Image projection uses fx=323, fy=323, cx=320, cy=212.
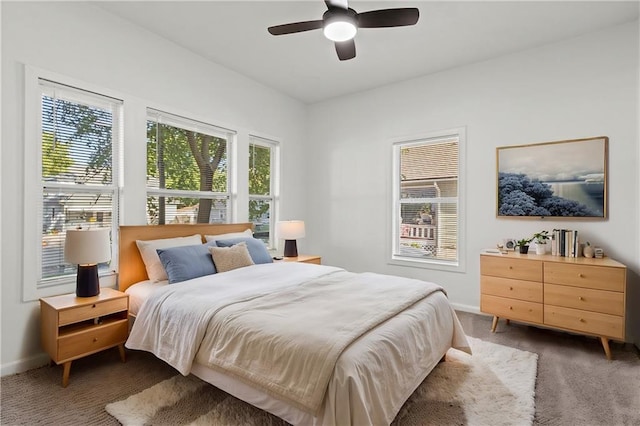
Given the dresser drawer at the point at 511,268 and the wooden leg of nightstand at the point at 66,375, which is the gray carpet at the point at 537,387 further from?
the dresser drawer at the point at 511,268

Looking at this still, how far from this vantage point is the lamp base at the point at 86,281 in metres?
2.50

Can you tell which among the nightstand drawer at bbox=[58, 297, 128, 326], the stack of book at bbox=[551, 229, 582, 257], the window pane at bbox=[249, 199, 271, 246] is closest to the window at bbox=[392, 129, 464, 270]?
the stack of book at bbox=[551, 229, 582, 257]

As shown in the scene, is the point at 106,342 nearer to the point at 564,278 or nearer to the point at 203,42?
the point at 203,42

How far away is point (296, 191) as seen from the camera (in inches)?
203

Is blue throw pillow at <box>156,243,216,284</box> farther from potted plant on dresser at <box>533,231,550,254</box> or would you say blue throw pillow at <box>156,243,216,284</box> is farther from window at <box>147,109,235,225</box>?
potted plant on dresser at <box>533,231,550,254</box>

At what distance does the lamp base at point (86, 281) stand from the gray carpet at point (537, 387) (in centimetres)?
58

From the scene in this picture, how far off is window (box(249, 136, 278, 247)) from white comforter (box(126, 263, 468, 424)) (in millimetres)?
1691

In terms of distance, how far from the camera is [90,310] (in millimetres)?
2406

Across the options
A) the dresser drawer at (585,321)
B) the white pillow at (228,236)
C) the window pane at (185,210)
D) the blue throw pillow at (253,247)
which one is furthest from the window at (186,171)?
the dresser drawer at (585,321)

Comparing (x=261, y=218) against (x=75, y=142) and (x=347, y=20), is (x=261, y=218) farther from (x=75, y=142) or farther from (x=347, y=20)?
(x=347, y=20)

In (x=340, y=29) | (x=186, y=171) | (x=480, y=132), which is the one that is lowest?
(x=186, y=171)

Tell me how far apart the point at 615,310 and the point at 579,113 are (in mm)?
1905

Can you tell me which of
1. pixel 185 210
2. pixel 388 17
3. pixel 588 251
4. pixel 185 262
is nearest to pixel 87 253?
pixel 185 262

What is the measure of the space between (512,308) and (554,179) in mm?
1405
